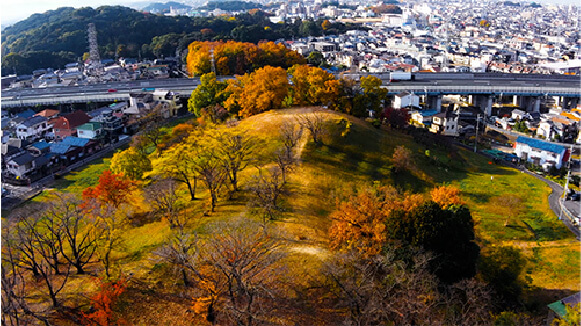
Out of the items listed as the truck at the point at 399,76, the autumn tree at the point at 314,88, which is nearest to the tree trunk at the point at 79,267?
the autumn tree at the point at 314,88

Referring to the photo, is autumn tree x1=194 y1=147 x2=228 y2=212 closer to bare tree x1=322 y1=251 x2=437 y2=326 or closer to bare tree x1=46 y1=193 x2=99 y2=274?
bare tree x1=46 y1=193 x2=99 y2=274

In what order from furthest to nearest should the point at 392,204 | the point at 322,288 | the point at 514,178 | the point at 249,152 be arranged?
the point at 514,178 → the point at 249,152 → the point at 392,204 → the point at 322,288

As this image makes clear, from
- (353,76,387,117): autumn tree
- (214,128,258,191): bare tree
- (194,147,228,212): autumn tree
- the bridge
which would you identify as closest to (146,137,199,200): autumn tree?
(194,147,228,212): autumn tree

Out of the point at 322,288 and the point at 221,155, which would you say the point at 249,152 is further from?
the point at 322,288

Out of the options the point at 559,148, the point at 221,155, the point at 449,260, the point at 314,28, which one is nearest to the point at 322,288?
the point at 449,260

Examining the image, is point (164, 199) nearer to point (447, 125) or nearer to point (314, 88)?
point (314, 88)

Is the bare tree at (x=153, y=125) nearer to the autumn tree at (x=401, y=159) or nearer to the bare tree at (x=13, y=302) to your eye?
the autumn tree at (x=401, y=159)

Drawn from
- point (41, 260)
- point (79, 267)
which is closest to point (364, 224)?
point (79, 267)
